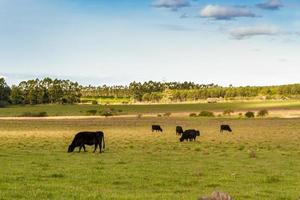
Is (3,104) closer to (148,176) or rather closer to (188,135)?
(188,135)

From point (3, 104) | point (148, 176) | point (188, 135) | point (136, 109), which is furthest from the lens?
point (3, 104)

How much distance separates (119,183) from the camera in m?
18.1

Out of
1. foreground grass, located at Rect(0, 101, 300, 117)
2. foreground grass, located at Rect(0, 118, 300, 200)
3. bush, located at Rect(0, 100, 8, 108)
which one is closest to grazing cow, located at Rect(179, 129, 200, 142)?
foreground grass, located at Rect(0, 118, 300, 200)

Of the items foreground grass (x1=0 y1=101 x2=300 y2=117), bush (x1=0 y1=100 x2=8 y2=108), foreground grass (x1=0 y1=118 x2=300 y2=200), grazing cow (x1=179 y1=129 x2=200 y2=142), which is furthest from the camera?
bush (x1=0 y1=100 x2=8 y2=108)

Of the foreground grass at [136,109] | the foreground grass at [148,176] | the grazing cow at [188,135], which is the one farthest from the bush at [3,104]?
the foreground grass at [148,176]

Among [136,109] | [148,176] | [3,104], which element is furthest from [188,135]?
[3,104]

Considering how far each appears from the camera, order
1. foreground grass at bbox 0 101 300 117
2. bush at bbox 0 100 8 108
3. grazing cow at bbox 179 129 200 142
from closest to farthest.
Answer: grazing cow at bbox 179 129 200 142 < foreground grass at bbox 0 101 300 117 < bush at bbox 0 100 8 108

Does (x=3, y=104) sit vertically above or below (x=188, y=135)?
below

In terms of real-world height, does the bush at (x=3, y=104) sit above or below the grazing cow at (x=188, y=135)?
below

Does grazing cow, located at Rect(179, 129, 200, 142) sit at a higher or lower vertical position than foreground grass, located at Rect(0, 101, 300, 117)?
higher

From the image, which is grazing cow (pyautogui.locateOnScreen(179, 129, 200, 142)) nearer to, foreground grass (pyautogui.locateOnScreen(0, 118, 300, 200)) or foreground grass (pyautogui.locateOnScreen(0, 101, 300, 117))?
foreground grass (pyautogui.locateOnScreen(0, 118, 300, 200))

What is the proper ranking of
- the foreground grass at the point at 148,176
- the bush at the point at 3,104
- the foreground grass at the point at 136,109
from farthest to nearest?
the bush at the point at 3,104 → the foreground grass at the point at 136,109 → the foreground grass at the point at 148,176

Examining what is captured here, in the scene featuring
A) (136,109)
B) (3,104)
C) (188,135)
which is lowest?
(136,109)

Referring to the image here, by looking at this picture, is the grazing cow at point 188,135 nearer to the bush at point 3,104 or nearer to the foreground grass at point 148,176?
the foreground grass at point 148,176
